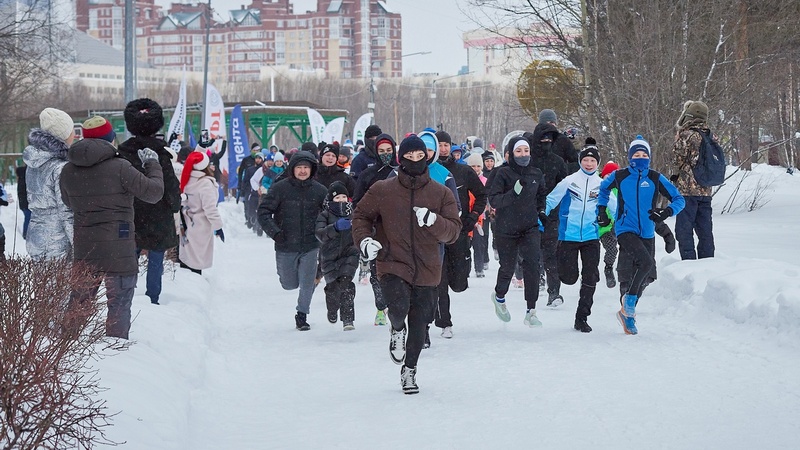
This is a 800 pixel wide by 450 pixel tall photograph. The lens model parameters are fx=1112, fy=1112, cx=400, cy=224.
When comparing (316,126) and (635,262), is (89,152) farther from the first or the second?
(316,126)

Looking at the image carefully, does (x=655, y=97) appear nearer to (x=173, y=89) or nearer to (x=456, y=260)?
→ (x=456, y=260)

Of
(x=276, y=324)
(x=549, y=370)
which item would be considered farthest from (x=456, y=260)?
(x=276, y=324)

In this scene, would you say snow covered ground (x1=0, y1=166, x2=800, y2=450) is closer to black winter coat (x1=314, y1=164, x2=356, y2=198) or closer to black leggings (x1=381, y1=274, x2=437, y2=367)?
black leggings (x1=381, y1=274, x2=437, y2=367)

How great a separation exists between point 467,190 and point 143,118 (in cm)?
304

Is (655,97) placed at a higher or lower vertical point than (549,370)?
higher

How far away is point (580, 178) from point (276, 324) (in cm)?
342

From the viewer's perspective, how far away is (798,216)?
20281 mm

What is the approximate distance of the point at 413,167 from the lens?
300 inches

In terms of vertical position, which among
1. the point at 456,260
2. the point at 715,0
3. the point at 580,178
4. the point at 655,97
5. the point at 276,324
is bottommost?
the point at 276,324

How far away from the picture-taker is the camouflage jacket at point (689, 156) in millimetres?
12547

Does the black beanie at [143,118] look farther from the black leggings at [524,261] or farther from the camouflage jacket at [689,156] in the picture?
the camouflage jacket at [689,156]

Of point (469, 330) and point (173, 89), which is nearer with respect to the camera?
point (469, 330)

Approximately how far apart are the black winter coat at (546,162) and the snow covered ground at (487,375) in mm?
1399

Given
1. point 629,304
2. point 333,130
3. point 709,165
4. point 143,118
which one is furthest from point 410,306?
point 333,130
